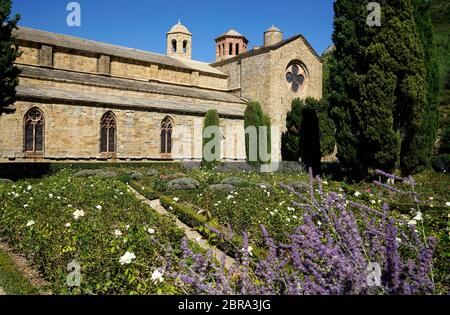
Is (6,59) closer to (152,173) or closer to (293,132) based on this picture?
(152,173)

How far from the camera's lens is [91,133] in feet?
68.7

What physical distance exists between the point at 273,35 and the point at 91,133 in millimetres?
21385

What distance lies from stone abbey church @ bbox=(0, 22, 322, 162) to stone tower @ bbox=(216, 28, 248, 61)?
19.9 feet

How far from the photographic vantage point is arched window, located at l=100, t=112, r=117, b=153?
70.9 feet

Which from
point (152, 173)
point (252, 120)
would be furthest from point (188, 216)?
point (252, 120)

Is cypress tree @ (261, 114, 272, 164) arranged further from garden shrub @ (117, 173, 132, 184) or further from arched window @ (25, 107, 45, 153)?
arched window @ (25, 107, 45, 153)

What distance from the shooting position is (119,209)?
30.2ft

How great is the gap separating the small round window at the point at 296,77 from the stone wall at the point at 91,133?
375 inches

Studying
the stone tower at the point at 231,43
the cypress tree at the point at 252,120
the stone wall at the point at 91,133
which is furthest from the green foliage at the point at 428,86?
the stone tower at the point at 231,43

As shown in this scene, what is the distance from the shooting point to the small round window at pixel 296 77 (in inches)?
1197

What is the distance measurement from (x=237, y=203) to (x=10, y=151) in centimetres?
1445

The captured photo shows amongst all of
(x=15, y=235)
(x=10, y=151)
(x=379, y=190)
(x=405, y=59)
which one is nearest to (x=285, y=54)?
(x=405, y=59)

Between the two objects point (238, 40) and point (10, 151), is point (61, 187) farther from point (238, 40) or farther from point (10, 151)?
point (238, 40)

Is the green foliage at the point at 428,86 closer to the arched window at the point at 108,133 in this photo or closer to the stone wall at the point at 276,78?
the stone wall at the point at 276,78
